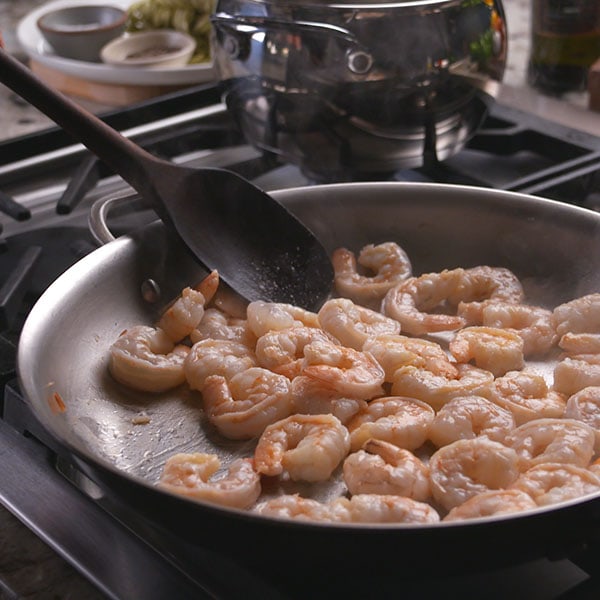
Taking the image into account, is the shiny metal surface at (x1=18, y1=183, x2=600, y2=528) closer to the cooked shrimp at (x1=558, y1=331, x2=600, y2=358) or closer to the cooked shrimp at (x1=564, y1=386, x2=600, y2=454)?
the cooked shrimp at (x1=558, y1=331, x2=600, y2=358)

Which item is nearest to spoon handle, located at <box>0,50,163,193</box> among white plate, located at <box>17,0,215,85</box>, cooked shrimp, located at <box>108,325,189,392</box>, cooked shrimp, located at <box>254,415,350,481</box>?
cooked shrimp, located at <box>108,325,189,392</box>

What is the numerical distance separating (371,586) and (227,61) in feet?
3.53

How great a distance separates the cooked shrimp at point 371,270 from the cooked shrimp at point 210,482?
0.48 metres

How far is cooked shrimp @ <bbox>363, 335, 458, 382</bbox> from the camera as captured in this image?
1204mm

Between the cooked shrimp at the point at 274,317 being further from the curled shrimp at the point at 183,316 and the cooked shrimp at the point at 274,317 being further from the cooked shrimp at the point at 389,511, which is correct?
the cooked shrimp at the point at 389,511

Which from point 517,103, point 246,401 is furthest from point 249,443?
point 517,103

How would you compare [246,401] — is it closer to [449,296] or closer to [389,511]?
[389,511]

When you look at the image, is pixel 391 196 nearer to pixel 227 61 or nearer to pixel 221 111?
pixel 227 61

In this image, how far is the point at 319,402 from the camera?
1.14m

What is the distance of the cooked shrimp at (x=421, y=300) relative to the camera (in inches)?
52.6

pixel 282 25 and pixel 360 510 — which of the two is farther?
pixel 282 25

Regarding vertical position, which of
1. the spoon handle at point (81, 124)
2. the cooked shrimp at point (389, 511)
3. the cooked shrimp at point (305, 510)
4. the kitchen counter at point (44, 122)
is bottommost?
the kitchen counter at point (44, 122)

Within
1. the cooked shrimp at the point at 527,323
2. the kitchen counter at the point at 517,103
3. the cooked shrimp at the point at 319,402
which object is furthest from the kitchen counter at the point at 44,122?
the cooked shrimp at the point at 527,323

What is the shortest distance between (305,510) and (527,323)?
564 millimetres
